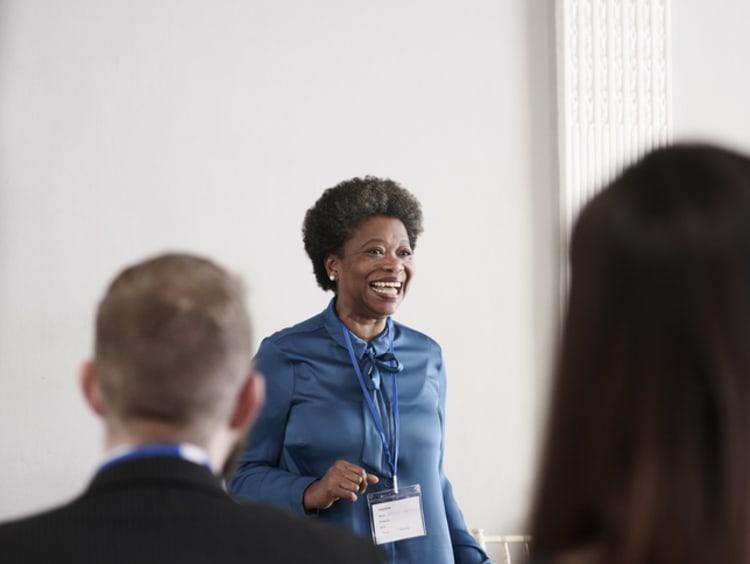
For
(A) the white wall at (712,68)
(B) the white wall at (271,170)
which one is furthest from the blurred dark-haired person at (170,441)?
(A) the white wall at (712,68)

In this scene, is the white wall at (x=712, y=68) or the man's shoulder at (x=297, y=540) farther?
the white wall at (x=712, y=68)

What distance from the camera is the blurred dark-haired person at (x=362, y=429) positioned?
2971mm

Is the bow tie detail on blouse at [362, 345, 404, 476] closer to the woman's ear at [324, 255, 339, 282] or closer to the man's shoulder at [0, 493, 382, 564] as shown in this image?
the woman's ear at [324, 255, 339, 282]

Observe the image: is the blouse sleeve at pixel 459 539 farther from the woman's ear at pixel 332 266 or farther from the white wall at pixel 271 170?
the white wall at pixel 271 170

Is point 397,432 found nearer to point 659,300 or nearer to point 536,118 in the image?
point 659,300

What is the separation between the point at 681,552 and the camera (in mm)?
909

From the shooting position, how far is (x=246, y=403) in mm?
1527

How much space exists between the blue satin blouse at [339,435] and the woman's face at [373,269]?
110 millimetres

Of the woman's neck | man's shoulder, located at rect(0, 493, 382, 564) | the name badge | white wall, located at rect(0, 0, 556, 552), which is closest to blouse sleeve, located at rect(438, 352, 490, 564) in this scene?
the name badge

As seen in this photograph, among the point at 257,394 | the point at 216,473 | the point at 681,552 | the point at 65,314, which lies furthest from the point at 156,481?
the point at 65,314

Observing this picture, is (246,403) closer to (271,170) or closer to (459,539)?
(459,539)

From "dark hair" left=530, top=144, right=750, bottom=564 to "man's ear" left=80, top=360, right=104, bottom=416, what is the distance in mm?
744

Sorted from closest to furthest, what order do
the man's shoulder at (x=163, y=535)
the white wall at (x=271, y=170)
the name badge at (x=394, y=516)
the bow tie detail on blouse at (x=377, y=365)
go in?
1. the man's shoulder at (x=163, y=535)
2. the name badge at (x=394, y=516)
3. the bow tie detail on blouse at (x=377, y=365)
4. the white wall at (x=271, y=170)

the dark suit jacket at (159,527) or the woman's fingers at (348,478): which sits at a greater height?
the dark suit jacket at (159,527)
